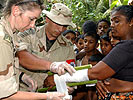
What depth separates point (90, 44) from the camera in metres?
3.66

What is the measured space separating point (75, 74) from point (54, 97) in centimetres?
49

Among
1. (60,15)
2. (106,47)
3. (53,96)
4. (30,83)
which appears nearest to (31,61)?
(30,83)

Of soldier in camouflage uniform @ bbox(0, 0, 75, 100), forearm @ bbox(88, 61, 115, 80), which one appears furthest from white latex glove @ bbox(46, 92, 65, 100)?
forearm @ bbox(88, 61, 115, 80)

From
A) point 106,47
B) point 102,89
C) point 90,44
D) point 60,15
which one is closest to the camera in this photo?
point 102,89

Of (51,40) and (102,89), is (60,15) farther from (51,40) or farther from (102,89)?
(102,89)

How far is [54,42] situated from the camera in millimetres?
2779

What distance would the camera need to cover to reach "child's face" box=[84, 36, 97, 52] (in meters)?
3.63

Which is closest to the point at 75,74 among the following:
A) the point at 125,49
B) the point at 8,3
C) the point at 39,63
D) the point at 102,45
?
the point at 39,63

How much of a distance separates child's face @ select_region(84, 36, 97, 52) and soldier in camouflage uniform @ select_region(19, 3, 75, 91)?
813 millimetres

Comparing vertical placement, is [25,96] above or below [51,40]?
below

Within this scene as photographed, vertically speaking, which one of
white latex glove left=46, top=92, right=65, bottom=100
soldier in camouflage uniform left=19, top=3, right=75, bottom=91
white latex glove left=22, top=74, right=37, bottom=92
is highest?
soldier in camouflage uniform left=19, top=3, right=75, bottom=91

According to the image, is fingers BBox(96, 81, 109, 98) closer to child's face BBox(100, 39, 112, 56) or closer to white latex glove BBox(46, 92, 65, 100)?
white latex glove BBox(46, 92, 65, 100)

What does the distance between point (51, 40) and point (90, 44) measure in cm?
115

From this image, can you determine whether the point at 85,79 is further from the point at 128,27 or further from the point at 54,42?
the point at 54,42
